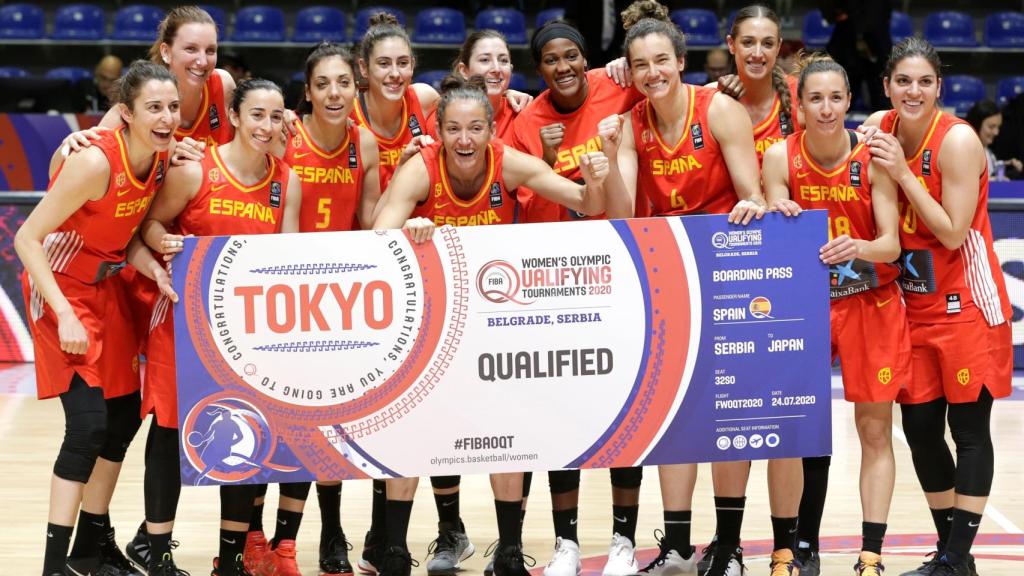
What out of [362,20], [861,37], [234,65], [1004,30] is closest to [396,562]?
[234,65]

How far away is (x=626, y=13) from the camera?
489 cm

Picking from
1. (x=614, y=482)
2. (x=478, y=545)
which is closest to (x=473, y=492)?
(x=478, y=545)

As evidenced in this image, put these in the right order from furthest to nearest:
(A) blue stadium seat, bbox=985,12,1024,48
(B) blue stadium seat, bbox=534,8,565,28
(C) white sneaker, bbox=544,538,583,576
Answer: (A) blue stadium seat, bbox=985,12,1024,48 < (B) blue stadium seat, bbox=534,8,565,28 < (C) white sneaker, bbox=544,538,583,576

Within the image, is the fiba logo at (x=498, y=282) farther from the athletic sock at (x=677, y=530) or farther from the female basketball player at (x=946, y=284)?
the female basketball player at (x=946, y=284)

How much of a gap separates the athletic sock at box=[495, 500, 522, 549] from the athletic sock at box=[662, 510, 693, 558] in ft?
1.88

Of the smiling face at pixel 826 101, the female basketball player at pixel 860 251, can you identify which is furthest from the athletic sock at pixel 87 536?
the smiling face at pixel 826 101

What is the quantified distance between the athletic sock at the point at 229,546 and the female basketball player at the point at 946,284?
226 centimetres

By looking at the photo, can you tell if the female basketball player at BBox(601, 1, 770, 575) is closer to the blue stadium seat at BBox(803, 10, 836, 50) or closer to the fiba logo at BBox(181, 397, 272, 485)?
the fiba logo at BBox(181, 397, 272, 485)

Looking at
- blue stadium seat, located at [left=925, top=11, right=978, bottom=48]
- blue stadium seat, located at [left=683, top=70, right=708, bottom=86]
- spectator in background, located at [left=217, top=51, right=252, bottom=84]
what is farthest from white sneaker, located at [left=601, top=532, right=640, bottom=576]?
blue stadium seat, located at [left=925, top=11, right=978, bottom=48]

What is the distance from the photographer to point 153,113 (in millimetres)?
4035

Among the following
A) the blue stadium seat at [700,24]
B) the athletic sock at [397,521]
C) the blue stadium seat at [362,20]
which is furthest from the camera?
the blue stadium seat at [700,24]

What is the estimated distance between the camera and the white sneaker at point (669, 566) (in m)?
4.62

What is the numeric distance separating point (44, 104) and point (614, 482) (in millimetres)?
7621

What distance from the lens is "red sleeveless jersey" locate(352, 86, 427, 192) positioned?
4777 mm
